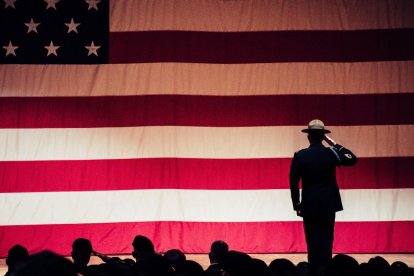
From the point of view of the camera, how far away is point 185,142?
5.53 m

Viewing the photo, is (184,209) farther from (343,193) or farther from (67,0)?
(67,0)

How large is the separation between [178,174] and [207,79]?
96 centimetres

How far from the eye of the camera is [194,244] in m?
5.48

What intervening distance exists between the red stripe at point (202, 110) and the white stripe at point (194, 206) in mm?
673

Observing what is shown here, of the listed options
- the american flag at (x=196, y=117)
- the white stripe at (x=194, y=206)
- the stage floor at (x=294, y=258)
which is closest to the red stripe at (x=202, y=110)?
the american flag at (x=196, y=117)

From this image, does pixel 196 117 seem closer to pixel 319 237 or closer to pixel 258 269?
pixel 319 237

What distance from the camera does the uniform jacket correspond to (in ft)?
12.3

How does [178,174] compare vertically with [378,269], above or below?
above

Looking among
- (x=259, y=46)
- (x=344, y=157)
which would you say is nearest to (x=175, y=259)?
(x=344, y=157)

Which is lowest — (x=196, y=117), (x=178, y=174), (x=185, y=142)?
(x=178, y=174)

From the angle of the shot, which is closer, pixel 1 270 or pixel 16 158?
pixel 1 270

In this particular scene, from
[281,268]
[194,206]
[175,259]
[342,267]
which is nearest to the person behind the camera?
[342,267]

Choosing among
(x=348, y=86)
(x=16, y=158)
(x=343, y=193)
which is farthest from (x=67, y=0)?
(x=343, y=193)

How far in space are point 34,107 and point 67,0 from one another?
110 centimetres
